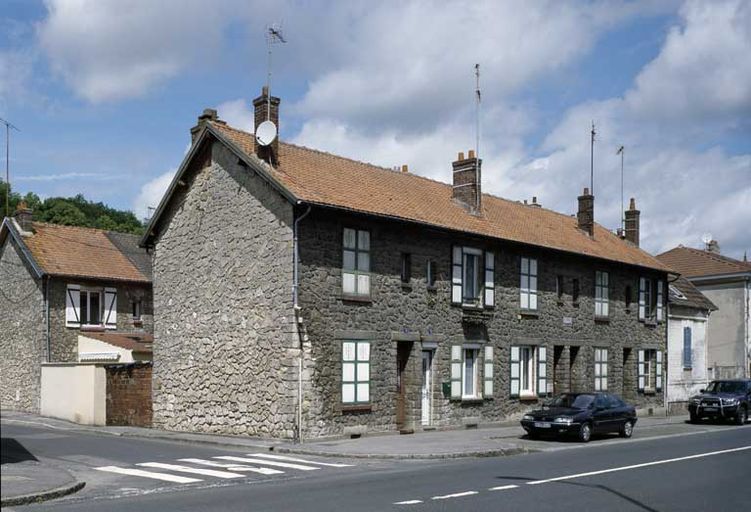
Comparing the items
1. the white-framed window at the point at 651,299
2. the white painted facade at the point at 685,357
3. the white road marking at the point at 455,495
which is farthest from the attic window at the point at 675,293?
the white road marking at the point at 455,495

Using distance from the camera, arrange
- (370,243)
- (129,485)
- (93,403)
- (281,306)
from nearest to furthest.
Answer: (129,485), (281,306), (370,243), (93,403)

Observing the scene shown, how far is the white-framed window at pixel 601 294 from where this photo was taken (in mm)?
33312

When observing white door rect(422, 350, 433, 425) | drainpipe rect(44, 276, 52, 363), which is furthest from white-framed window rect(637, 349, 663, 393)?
drainpipe rect(44, 276, 52, 363)

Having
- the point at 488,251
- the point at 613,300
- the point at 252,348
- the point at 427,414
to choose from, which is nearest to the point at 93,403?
the point at 252,348

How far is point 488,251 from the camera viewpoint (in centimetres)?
2777

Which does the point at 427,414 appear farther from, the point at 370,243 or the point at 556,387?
the point at 556,387

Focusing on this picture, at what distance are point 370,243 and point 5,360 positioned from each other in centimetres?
2059

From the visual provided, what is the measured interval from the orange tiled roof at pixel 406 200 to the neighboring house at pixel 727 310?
13.9 meters

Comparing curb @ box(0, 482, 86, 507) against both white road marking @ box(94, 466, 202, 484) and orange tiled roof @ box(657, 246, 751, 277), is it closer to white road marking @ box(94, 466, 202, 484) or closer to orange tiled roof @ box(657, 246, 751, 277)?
white road marking @ box(94, 466, 202, 484)

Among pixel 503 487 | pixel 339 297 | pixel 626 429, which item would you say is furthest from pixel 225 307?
pixel 503 487

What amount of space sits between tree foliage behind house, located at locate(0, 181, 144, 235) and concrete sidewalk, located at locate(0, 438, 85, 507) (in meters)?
45.3

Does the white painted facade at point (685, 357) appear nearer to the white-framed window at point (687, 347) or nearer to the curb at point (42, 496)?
the white-framed window at point (687, 347)

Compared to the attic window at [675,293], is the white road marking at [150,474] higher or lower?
lower

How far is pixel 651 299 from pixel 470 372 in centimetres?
1333
